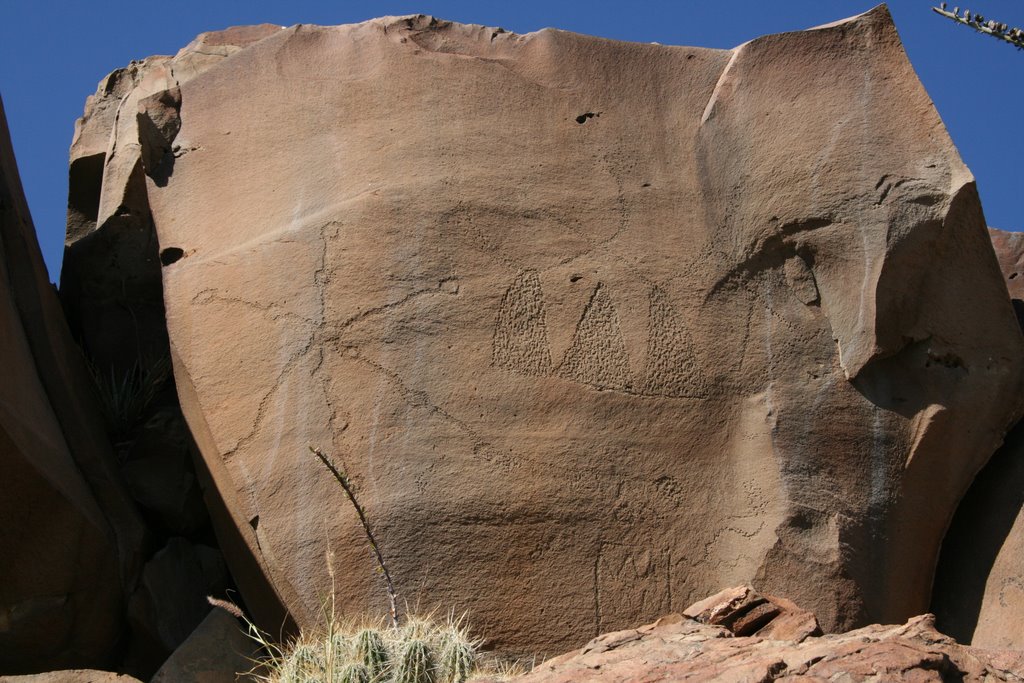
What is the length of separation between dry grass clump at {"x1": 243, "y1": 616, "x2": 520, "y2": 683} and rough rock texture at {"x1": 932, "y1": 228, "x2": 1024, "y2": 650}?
2.12 meters

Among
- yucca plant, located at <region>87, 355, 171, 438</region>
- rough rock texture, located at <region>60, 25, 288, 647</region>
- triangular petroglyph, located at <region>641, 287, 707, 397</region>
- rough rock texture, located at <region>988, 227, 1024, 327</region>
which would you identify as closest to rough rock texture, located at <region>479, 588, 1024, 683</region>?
triangular petroglyph, located at <region>641, 287, 707, 397</region>

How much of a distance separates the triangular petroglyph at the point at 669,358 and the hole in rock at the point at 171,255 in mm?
2158

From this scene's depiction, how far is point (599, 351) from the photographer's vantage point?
19.1 ft

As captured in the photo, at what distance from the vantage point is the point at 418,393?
5.73 meters

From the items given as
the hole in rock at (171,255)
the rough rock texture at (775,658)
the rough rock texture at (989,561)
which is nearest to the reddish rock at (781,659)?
the rough rock texture at (775,658)

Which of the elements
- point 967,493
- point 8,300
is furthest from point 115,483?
point 967,493

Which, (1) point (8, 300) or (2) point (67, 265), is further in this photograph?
(2) point (67, 265)

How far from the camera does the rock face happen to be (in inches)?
220

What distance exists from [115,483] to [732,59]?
3.41 metres

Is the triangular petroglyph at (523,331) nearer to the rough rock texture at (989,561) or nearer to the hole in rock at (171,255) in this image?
the hole in rock at (171,255)

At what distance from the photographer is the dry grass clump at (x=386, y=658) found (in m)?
4.66

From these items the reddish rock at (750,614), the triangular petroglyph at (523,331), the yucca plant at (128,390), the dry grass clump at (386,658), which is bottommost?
the dry grass clump at (386,658)

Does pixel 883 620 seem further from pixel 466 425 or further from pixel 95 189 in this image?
pixel 95 189

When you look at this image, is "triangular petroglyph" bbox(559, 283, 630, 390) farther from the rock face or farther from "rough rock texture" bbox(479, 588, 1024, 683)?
"rough rock texture" bbox(479, 588, 1024, 683)
